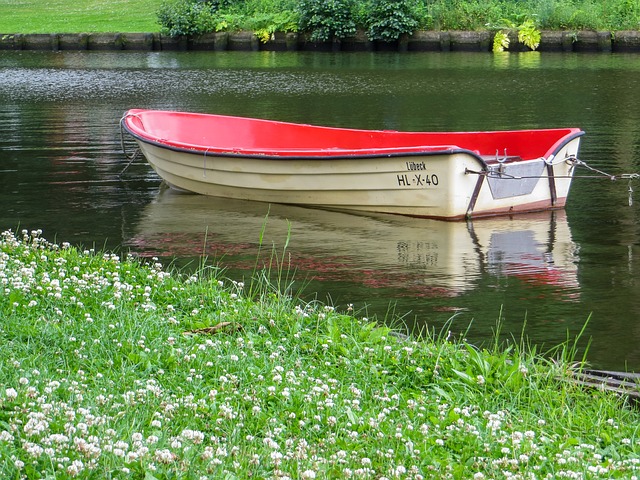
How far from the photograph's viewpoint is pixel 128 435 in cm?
402

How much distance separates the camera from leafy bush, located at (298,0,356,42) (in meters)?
33.0

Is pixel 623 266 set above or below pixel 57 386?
below

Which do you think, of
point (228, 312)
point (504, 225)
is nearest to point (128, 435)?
point (228, 312)

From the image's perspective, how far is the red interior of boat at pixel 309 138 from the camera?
11367mm

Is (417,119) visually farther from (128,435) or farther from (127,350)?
(128,435)

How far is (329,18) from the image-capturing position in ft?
109

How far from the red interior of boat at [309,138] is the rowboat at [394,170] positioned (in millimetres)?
13

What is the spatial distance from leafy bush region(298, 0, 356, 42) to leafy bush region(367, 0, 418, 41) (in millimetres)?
748

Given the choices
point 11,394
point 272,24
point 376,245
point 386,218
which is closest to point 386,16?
point 272,24

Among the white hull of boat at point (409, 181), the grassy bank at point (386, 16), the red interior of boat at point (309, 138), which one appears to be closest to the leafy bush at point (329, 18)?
the grassy bank at point (386, 16)

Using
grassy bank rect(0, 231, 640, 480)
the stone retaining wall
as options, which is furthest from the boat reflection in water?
the stone retaining wall

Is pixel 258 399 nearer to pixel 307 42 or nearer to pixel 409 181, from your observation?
pixel 409 181

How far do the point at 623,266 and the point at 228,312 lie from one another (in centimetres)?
431

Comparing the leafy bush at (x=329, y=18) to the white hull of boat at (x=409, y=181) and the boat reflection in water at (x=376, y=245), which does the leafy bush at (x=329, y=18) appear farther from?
the boat reflection in water at (x=376, y=245)
